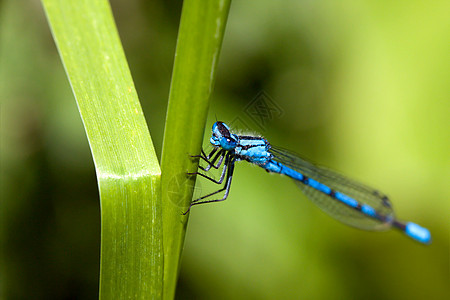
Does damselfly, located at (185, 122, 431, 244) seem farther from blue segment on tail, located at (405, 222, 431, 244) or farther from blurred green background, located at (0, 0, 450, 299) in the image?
blurred green background, located at (0, 0, 450, 299)

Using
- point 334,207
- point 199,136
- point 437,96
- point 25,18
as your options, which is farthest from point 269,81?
point 199,136

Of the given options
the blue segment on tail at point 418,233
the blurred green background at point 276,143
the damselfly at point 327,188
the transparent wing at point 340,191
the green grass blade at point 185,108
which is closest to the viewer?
the green grass blade at point 185,108

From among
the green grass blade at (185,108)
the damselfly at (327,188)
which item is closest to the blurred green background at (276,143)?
the damselfly at (327,188)

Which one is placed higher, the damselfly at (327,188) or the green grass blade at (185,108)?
the green grass blade at (185,108)

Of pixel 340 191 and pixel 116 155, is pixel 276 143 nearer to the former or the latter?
pixel 340 191

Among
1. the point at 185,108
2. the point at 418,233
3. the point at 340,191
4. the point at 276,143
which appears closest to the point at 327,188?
the point at 340,191

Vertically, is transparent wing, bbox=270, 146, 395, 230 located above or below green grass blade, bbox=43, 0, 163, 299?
below

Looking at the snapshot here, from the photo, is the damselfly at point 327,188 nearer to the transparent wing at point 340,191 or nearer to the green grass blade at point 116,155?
the transparent wing at point 340,191

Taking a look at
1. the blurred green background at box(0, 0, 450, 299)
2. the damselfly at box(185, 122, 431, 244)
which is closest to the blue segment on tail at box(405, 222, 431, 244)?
the damselfly at box(185, 122, 431, 244)
